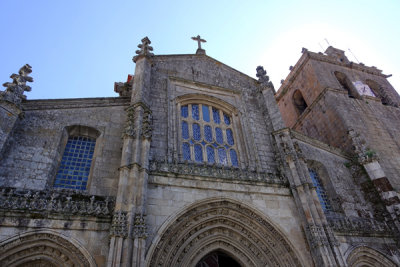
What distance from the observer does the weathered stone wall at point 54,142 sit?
28.0ft

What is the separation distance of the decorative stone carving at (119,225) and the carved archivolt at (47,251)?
93 cm

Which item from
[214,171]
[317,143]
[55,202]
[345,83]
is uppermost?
[345,83]

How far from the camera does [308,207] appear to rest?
383 inches

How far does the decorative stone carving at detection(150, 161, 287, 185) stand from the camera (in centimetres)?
934

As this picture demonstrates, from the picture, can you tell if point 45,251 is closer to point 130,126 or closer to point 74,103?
point 130,126

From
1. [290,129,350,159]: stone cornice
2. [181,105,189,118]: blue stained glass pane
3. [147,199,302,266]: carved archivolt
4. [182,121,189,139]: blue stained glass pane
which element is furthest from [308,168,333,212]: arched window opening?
[181,105,189,118]: blue stained glass pane

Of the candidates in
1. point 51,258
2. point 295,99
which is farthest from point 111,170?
point 295,99

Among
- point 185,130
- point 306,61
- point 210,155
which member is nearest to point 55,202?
point 185,130

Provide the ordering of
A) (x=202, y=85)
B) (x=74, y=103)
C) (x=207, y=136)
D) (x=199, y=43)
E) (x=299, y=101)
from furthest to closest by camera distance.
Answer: (x=299, y=101) → (x=199, y=43) → (x=202, y=85) → (x=207, y=136) → (x=74, y=103)

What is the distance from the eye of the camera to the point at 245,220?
9695 millimetres

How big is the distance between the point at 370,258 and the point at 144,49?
12093mm

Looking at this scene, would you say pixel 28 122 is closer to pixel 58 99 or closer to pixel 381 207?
pixel 58 99

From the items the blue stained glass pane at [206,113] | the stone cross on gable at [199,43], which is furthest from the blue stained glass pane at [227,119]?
the stone cross on gable at [199,43]

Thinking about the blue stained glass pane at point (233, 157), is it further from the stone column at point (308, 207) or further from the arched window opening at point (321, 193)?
the arched window opening at point (321, 193)
